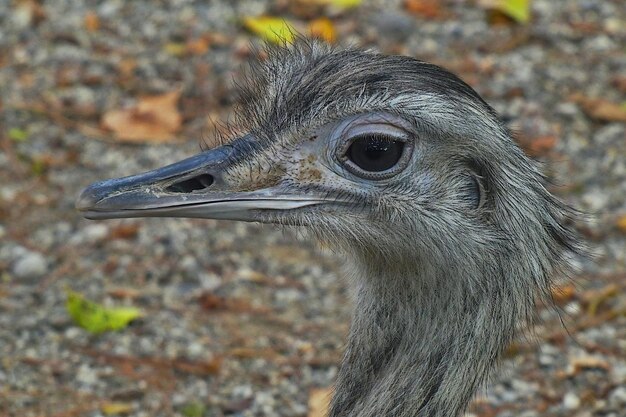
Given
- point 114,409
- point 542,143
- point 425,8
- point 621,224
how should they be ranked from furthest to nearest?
point 425,8 < point 542,143 < point 621,224 < point 114,409

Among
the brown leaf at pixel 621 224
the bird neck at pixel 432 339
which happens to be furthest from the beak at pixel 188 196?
the brown leaf at pixel 621 224

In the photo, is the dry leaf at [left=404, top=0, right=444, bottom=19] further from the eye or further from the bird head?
the eye

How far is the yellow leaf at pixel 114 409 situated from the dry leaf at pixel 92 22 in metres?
3.37

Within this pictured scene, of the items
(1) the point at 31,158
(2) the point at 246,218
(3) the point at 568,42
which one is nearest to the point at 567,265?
(2) the point at 246,218

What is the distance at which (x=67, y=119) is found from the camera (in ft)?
21.8

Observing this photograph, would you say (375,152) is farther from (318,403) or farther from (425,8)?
(425,8)

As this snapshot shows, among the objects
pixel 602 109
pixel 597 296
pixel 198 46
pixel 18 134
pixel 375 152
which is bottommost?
pixel 375 152

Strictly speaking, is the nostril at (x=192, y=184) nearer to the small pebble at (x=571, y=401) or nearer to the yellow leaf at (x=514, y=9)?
the small pebble at (x=571, y=401)

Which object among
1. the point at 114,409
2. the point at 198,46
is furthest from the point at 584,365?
the point at 198,46

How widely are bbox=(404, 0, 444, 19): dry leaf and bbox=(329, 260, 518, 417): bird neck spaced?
436 centimetres

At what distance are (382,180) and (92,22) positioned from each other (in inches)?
181

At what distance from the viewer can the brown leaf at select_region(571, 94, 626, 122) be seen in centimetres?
662

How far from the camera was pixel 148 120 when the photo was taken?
6613mm

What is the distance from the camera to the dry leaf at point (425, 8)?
7.58 m
